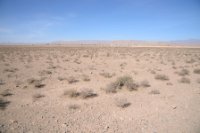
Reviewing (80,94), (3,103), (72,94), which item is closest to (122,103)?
(80,94)

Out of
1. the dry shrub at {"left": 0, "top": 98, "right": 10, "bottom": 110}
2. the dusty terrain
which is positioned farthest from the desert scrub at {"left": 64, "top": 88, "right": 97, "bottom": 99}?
the dry shrub at {"left": 0, "top": 98, "right": 10, "bottom": 110}

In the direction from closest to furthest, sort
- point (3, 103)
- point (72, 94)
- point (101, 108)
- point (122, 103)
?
point (101, 108) → point (122, 103) → point (3, 103) → point (72, 94)

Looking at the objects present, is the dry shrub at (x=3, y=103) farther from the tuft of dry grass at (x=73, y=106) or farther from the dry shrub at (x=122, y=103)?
the dry shrub at (x=122, y=103)

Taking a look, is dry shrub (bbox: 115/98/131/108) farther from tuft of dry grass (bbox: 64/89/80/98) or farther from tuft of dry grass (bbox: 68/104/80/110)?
tuft of dry grass (bbox: 64/89/80/98)

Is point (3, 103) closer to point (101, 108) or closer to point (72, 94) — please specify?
point (72, 94)

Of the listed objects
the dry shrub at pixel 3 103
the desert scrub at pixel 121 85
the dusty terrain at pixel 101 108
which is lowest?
the dusty terrain at pixel 101 108

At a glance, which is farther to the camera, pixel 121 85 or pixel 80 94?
pixel 121 85

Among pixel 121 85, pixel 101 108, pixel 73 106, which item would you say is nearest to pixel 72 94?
pixel 73 106

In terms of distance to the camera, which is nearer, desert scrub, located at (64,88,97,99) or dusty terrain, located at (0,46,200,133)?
dusty terrain, located at (0,46,200,133)

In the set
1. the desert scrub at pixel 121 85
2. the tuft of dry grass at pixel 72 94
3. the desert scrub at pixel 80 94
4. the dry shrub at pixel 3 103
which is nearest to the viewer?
the dry shrub at pixel 3 103

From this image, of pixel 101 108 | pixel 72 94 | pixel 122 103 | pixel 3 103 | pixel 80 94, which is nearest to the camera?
pixel 101 108

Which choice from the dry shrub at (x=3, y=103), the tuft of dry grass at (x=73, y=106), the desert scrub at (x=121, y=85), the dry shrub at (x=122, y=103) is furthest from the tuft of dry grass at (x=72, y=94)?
the dry shrub at (x=3, y=103)

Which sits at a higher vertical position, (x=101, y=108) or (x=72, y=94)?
(x=72, y=94)

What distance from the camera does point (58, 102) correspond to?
832 cm
